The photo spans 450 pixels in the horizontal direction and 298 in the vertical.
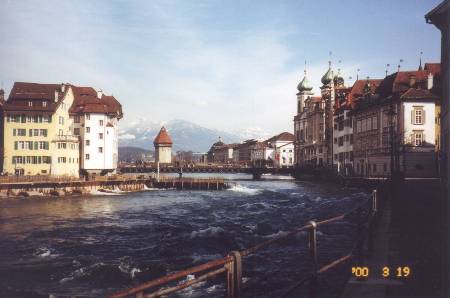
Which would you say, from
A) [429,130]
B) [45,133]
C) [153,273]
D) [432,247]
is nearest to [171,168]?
[45,133]

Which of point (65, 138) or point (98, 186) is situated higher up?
point (65, 138)

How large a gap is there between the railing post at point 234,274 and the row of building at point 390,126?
37.6 meters

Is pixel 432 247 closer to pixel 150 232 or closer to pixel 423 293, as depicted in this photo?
pixel 423 293

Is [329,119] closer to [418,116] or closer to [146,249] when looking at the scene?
[418,116]

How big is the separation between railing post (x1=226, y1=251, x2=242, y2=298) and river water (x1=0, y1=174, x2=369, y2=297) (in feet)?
22.5

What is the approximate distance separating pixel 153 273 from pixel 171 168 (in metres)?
124

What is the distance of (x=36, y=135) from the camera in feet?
268

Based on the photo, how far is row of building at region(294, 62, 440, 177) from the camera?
206 ft

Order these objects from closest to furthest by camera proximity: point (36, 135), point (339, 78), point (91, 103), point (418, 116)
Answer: point (418, 116) → point (36, 135) → point (91, 103) → point (339, 78)

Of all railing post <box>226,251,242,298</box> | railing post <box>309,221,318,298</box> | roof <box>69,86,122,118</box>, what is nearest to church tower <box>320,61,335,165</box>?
roof <box>69,86,122,118</box>

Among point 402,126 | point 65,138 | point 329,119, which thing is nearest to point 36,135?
point 65,138

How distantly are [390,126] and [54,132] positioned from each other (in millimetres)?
59719

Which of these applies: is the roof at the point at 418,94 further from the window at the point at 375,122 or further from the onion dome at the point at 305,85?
the onion dome at the point at 305,85

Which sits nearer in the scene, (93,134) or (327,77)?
(93,134)
